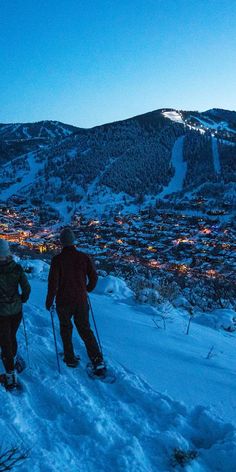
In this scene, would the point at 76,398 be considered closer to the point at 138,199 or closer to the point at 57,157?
the point at 138,199

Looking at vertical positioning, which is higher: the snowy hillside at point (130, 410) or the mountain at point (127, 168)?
the mountain at point (127, 168)

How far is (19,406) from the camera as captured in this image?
148 inches

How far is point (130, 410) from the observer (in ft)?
12.6

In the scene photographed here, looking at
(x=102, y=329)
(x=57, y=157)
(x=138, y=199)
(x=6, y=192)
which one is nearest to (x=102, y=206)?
(x=138, y=199)

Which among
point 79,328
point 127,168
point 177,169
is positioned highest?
point 127,168

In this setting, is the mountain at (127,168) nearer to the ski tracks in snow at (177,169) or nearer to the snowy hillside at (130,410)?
the ski tracks in snow at (177,169)

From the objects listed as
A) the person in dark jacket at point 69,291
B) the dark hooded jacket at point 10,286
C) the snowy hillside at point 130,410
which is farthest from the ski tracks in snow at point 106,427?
the dark hooded jacket at point 10,286

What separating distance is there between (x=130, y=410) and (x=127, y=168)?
116 metres

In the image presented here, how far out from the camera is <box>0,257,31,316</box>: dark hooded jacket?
14.1 feet

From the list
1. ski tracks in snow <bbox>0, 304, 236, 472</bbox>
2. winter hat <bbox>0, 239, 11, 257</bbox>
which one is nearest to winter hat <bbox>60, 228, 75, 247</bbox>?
winter hat <bbox>0, 239, 11, 257</bbox>

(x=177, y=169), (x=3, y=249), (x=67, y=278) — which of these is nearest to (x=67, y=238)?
(x=67, y=278)

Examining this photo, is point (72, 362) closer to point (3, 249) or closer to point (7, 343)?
point (7, 343)

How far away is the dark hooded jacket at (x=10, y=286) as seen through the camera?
4.30 meters

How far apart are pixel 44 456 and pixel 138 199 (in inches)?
3479
